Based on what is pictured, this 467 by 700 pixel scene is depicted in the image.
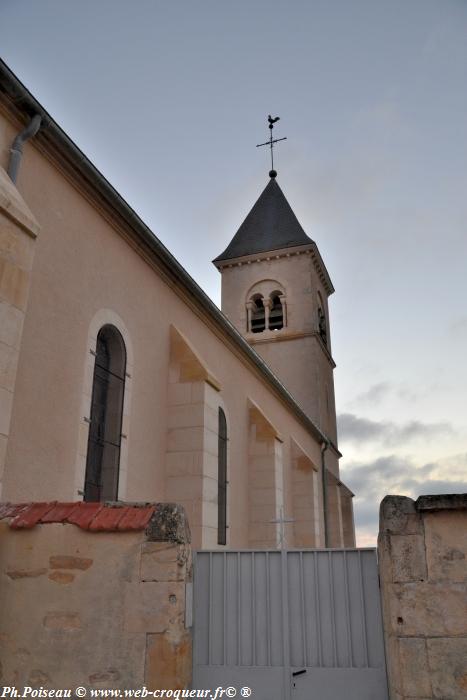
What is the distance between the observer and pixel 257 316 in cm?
2170

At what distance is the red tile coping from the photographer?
12.2 feet

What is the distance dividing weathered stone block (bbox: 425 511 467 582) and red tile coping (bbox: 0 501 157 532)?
1.80 meters

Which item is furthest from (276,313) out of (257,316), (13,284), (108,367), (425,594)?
(425,594)

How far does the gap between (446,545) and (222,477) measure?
713 centimetres

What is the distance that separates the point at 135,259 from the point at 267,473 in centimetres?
606

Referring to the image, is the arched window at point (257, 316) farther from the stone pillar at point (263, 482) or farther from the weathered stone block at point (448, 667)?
the weathered stone block at point (448, 667)

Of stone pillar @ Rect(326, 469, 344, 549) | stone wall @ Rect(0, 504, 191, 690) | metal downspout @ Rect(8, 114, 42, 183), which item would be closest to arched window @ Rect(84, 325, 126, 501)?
metal downspout @ Rect(8, 114, 42, 183)

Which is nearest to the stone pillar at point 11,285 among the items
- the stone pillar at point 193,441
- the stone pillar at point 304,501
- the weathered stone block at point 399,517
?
the weathered stone block at point 399,517

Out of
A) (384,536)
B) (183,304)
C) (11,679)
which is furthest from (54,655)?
(183,304)

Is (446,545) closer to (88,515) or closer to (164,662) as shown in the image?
(164,662)

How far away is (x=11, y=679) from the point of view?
3.56m

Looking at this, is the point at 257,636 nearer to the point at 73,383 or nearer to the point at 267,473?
the point at 73,383

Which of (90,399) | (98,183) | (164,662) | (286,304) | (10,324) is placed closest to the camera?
(164,662)

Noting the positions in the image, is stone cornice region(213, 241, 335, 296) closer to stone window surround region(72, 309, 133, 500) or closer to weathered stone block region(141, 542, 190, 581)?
stone window surround region(72, 309, 133, 500)
